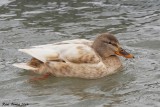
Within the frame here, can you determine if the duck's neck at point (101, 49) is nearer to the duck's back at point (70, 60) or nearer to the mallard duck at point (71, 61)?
the mallard duck at point (71, 61)

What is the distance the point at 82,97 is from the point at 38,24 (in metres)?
4.64

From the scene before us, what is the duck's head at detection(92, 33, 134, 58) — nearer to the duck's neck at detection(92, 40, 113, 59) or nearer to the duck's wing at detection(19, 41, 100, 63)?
the duck's neck at detection(92, 40, 113, 59)

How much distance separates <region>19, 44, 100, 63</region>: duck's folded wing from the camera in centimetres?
838

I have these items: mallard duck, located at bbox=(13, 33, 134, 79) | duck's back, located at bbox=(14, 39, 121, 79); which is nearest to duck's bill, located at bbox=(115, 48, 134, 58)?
mallard duck, located at bbox=(13, 33, 134, 79)

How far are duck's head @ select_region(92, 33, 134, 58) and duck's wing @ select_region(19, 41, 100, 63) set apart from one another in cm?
30

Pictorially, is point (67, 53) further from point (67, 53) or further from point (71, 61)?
point (71, 61)

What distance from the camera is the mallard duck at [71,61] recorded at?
841 centimetres

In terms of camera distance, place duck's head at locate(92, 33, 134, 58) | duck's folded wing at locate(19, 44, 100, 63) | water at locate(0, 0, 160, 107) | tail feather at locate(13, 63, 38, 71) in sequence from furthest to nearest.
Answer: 1. duck's head at locate(92, 33, 134, 58)
2. tail feather at locate(13, 63, 38, 71)
3. duck's folded wing at locate(19, 44, 100, 63)
4. water at locate(0, 0, 160, 107)

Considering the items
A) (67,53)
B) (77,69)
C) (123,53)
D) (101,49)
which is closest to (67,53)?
(67,53)

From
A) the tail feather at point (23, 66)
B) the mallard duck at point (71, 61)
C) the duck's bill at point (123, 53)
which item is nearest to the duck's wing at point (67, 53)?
the mallard duck at point (71, 61)

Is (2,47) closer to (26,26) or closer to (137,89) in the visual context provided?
(26,26)

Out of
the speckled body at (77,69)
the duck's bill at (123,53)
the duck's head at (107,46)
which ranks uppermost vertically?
the duck's head at (107,46)

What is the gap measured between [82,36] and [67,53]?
2.48 metres

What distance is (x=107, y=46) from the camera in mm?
8852
